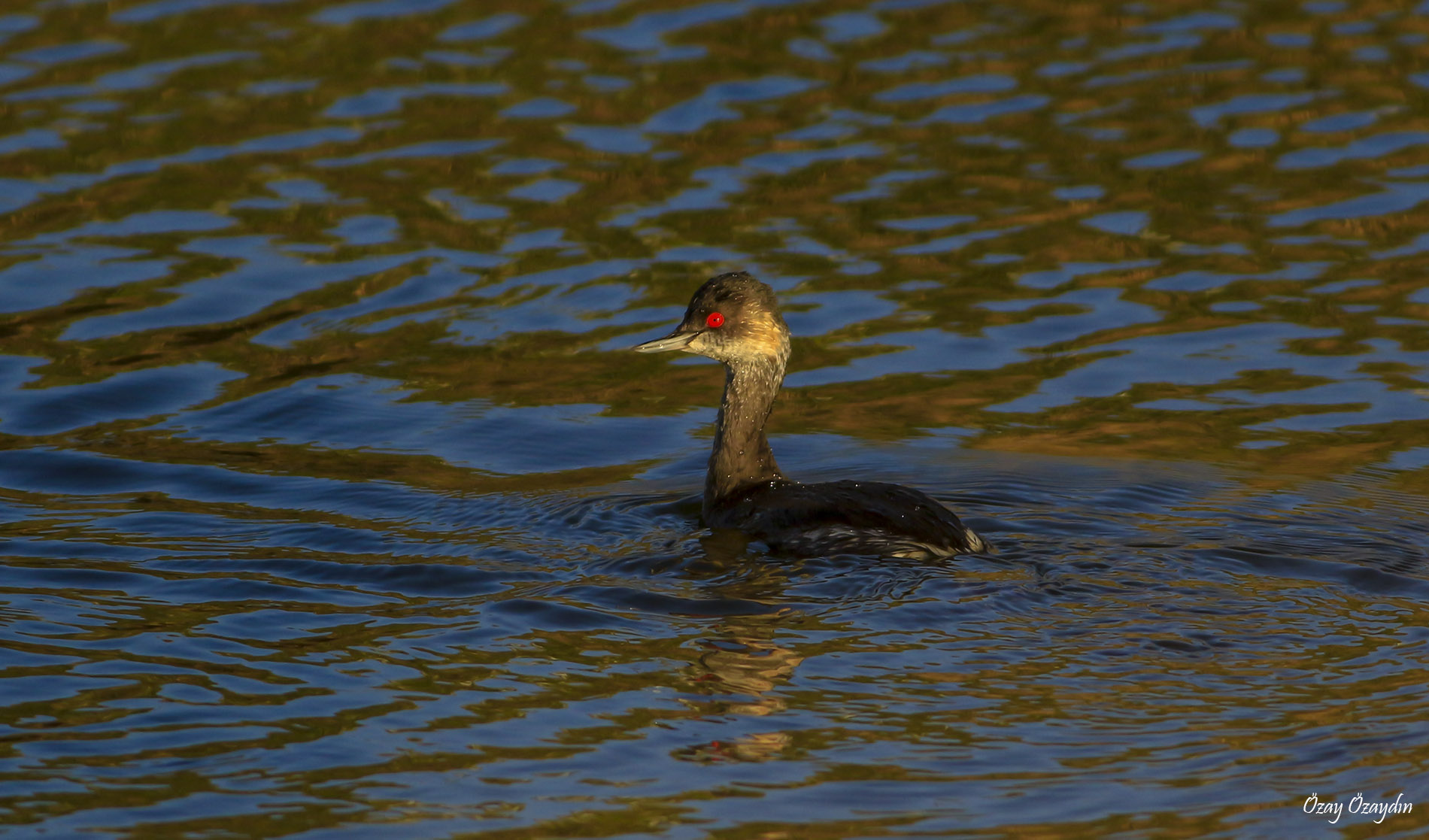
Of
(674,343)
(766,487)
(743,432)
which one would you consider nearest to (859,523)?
(766,487)

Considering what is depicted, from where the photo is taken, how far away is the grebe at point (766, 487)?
7758mm

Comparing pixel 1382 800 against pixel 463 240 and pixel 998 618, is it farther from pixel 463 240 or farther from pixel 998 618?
pixel 463 240

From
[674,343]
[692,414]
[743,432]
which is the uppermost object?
[674,343]

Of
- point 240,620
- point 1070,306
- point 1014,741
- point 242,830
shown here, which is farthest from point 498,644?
point 1070,306

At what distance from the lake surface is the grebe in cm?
16

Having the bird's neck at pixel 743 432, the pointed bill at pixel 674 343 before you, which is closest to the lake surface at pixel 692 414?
the bird's neck at pixel 743 432

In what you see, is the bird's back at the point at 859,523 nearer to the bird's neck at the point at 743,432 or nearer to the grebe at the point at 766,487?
the grebe at the point at 766,487

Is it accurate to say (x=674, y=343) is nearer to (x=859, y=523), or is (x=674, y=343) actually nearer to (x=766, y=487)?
(x=766, y=487)

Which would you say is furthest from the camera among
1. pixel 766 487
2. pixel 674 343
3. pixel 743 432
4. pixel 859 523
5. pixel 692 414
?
pixel 692 414

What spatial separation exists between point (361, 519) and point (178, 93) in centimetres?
775

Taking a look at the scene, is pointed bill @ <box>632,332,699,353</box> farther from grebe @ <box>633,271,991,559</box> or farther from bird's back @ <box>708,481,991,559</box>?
bird's back @ <box>708,481,991,559</box>

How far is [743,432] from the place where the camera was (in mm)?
8969

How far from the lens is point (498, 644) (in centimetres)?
692

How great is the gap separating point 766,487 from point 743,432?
0.38 meters
